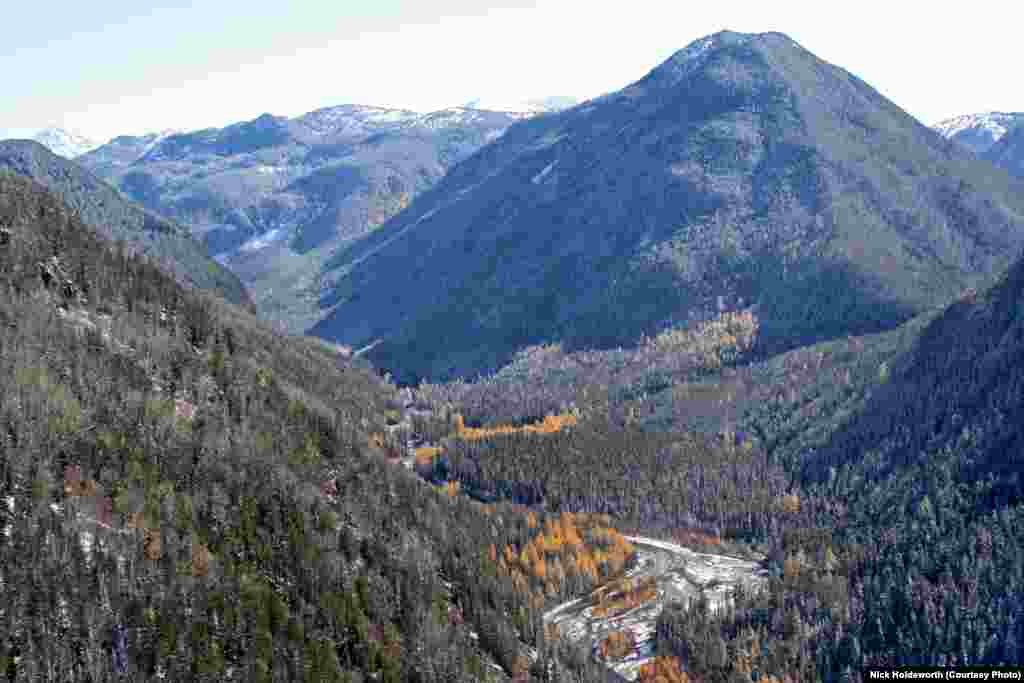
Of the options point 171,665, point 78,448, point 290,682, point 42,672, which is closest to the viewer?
point 42,672

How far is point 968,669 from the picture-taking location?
655 feet

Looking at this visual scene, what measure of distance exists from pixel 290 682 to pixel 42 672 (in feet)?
130

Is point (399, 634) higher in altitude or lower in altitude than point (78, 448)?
lower

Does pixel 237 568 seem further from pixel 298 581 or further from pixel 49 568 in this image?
pixel 49 568

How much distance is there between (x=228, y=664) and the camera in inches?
6486

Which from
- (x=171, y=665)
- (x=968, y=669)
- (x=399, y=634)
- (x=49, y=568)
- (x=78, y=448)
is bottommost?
(x=968, y=669)

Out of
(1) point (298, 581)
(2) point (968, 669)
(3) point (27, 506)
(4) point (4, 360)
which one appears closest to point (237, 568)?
(1) point (298, 581)

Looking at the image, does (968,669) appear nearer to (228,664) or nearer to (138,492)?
(228,664)

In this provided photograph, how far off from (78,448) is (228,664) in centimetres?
4922

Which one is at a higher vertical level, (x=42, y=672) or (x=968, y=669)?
(x=42, y=672)

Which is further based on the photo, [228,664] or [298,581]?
[298,581]

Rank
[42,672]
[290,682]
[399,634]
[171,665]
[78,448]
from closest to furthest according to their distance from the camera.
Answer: [42,672]
[171,665]
[290,682]
[78,448]
[399,634]

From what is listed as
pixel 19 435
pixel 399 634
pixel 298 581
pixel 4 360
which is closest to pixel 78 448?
pixel 19 435

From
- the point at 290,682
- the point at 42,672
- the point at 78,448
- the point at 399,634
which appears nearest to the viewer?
the point at 42,672
